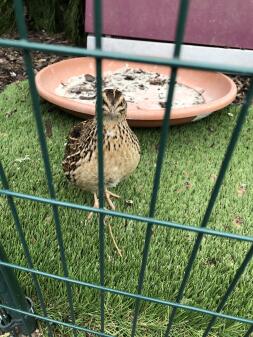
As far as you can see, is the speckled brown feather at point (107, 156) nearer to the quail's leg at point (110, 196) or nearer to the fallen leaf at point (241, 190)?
the quail's leg at point (110, 196)

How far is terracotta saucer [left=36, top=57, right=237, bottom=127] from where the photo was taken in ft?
9.26

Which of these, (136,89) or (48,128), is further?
(136,89)

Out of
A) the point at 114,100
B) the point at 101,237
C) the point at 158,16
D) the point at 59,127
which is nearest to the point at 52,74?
the point at 59,127

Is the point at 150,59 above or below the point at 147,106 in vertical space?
above

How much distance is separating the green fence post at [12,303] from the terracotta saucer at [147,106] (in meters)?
1.58

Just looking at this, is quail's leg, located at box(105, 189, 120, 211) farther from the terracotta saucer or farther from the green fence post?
the green fence post

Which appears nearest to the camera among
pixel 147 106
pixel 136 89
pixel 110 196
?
pixel 110 196

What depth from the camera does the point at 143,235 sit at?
6.73 ft

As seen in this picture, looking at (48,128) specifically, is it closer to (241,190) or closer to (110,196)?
(110,196)

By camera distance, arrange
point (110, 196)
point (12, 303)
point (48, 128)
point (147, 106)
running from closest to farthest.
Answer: point (12, 303), point (110, 196), point (48, 128), point (147, 106)

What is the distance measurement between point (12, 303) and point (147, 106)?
6.79 feet

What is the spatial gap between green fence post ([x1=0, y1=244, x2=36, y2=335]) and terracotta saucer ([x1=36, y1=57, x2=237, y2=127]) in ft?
5.19

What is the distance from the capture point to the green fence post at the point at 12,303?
1458 mm

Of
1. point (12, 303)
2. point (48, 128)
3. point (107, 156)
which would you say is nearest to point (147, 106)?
point (48, 128)
